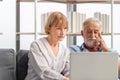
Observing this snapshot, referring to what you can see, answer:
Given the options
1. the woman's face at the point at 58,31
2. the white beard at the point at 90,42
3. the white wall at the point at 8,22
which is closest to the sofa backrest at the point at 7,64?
the woman's face at the point at 58,31

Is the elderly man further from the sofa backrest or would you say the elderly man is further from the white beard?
the sofa backrest

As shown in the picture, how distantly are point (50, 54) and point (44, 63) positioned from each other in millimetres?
99

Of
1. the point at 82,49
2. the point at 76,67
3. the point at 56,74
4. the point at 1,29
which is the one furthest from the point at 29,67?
the point at 1,29

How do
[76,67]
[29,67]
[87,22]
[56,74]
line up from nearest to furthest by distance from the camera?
[76,67] → [56,74] → [29,67] → [87,22]

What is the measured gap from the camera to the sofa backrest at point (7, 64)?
6.97 ft

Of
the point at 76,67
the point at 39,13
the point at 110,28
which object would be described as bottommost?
the point at 76,67

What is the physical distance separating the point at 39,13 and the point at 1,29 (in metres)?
0.56

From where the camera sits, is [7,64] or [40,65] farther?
[7,64]

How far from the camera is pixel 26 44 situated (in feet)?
12.1

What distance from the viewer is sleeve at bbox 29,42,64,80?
1.99m

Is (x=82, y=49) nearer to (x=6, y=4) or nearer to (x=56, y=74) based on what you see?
(x=56, y=74)

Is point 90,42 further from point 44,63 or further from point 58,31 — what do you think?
point 44,63

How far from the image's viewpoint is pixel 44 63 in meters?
2.06

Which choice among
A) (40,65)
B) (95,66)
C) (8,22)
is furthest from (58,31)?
(8,22)
